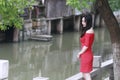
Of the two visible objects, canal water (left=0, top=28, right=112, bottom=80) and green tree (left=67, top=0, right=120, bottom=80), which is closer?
green tree (left=67, top=0, right=120, bottom=80)

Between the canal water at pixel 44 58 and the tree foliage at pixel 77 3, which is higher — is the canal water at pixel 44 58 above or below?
below

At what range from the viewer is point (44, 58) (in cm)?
2189

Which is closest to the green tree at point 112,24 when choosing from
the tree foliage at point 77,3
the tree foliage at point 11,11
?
the tree foliage at point 77,3

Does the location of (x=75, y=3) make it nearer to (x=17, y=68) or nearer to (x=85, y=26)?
(x=85, y=26)

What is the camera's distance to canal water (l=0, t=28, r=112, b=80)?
17.1m

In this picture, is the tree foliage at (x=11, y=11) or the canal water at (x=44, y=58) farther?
the canal water at (x=44, y=58)

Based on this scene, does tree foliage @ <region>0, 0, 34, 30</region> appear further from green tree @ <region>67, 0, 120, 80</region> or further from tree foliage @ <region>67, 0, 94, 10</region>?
tree foliage @ <region>67, 0, 94, 10</region>

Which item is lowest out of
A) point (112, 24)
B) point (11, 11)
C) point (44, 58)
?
point (44, 58)

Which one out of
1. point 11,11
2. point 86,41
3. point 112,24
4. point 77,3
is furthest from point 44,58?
point 11,11

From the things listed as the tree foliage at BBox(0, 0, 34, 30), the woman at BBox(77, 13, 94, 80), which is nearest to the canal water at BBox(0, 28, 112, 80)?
the woman at BBox(77, 13, 94, 80)

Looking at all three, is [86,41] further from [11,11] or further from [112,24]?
[11,11]

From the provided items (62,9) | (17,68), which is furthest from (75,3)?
(62,9)

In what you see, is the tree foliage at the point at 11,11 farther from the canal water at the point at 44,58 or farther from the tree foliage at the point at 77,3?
the canal water at the point at 44,58

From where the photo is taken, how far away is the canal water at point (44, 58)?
56.0ft
